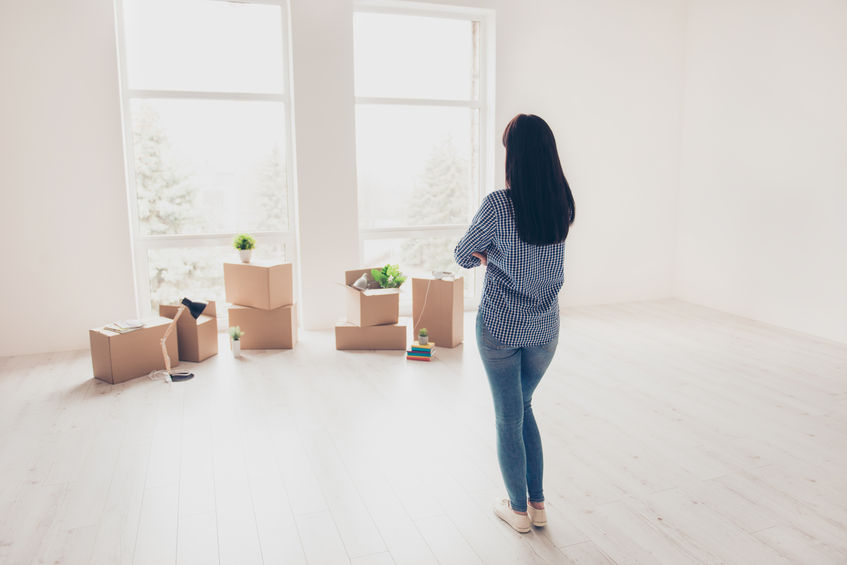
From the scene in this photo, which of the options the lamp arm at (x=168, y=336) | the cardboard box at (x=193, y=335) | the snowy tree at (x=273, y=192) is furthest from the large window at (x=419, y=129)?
the lamp arm at (x=168, y=336)

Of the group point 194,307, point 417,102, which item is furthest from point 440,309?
point 417,102

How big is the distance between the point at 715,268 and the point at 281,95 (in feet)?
13.6

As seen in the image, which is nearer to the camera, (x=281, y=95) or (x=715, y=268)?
(x=281, y=95)

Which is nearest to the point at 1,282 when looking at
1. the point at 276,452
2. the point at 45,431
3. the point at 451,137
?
the point at 45,431

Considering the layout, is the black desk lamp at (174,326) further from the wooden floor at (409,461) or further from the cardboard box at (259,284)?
the cardboard box at (259,284)

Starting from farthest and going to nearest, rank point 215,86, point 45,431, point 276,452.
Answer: point 215,86 < point 45,431 < point 276,452

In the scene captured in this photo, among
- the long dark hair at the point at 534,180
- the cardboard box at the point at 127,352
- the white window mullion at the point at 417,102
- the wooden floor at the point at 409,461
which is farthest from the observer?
the white window mullion at the point at 417,102

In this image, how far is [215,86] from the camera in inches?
197

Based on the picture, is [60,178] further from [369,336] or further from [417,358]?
[417,358]

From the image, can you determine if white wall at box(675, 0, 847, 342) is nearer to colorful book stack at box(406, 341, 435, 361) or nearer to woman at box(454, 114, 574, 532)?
colorful book stack at box(406, 341, 435, 361)

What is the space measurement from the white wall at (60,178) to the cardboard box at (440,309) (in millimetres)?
2174

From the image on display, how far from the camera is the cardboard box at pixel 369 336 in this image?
4.60 m

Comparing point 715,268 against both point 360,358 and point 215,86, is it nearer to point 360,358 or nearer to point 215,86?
point 360,358

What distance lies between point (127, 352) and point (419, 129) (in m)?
3.02
